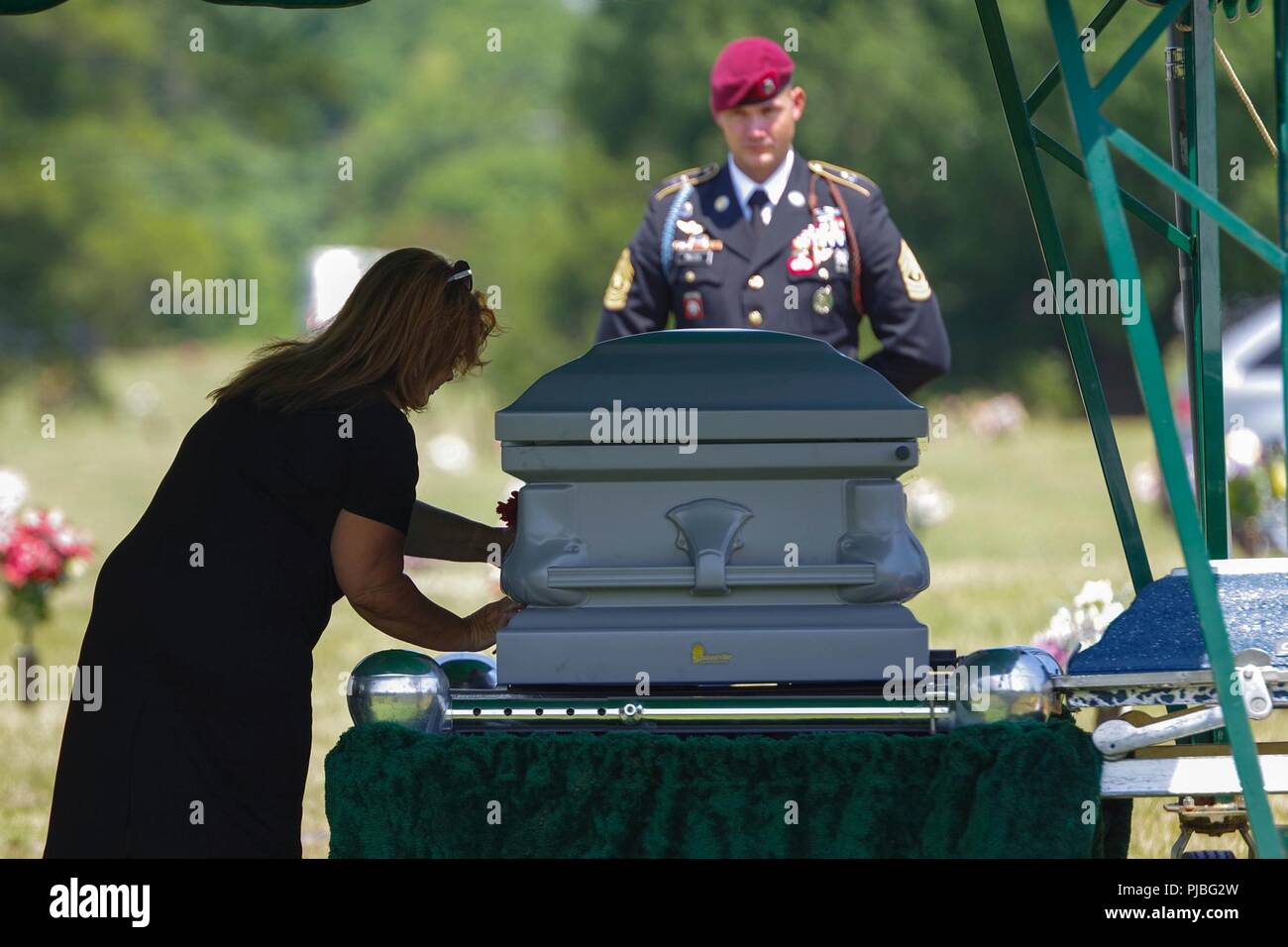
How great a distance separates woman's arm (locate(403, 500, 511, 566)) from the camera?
3.11m

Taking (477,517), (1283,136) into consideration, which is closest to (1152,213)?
(1283,136)

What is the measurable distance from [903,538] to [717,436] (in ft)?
0.96

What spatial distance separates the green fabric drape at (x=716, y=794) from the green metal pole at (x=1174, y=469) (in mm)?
234

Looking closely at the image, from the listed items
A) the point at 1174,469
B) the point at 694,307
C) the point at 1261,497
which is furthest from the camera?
the point at 1261,497

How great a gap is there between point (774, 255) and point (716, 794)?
2.09 m

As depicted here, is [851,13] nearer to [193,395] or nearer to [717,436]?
[193,395]

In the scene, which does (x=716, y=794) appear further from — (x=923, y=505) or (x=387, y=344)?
(x=923, y=505)

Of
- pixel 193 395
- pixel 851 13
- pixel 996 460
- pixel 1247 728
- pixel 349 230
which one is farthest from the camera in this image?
pixel 349 230

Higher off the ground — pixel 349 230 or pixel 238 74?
pixel 349 230

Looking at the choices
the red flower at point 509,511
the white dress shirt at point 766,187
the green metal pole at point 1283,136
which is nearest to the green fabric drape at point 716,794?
the red flower at point 509,511

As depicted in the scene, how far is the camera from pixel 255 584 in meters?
2.83

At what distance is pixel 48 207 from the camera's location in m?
26.1

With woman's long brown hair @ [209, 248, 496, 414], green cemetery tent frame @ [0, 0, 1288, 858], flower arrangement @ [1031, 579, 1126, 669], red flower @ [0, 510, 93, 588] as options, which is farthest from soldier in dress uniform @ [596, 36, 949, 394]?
red flower @ [0, 510, 93, 588]

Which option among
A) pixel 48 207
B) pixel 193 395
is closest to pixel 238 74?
pixel 48 207
